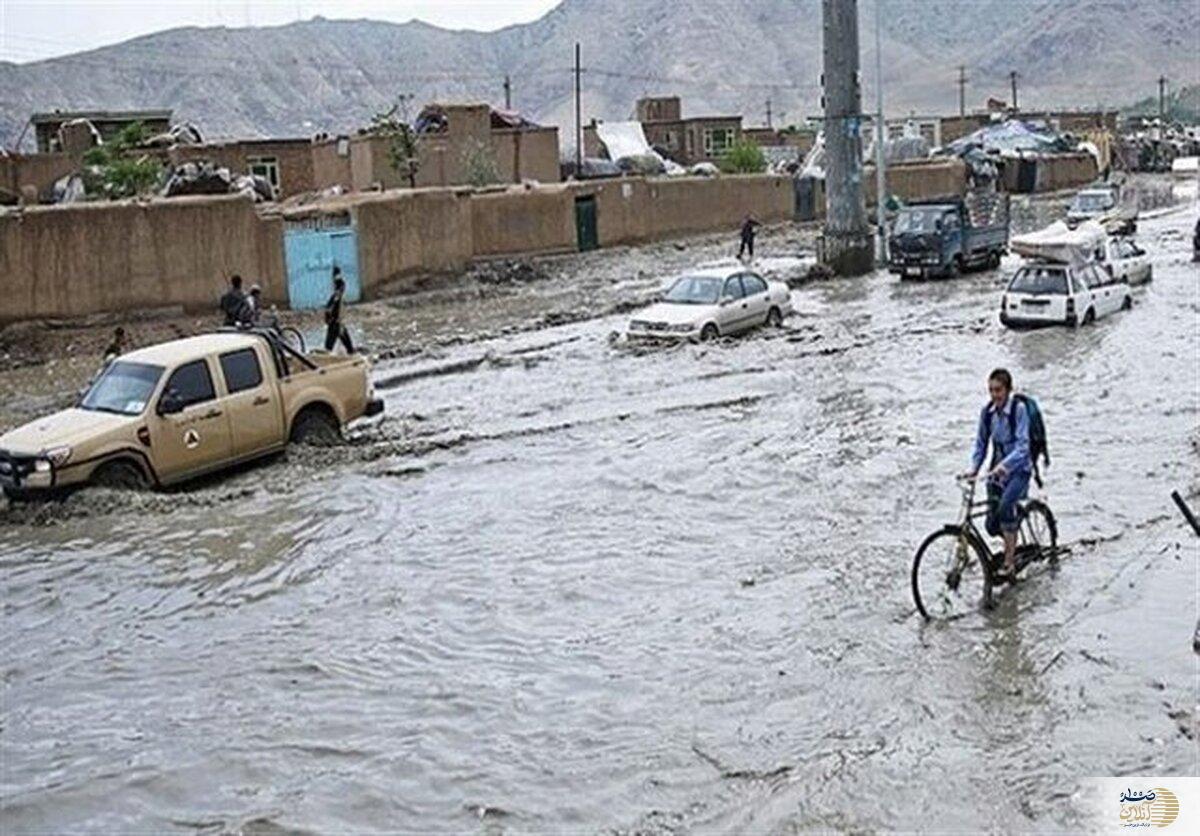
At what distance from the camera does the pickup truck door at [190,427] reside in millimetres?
15883

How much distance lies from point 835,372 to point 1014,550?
12.8 metres

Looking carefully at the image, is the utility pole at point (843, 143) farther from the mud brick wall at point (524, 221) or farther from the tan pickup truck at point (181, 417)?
the tan pickup truck at point (181, 417)

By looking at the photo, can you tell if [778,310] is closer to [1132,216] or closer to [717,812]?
[717,812]

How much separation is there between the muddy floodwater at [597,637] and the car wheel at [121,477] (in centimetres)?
29

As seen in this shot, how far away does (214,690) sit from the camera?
1077 centimetres

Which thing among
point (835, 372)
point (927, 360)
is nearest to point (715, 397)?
point (835, 372)

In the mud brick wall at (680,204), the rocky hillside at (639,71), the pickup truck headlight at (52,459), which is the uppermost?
the rocky hillside at (639,71)

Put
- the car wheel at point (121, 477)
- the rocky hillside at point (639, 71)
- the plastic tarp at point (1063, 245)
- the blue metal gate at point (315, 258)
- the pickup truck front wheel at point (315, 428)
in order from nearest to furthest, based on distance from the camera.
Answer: the car wheel at point (121, 477) < the pickup truck front wheel at point (315, 428) < the plastic tarp at point (1063, 245) < the blue metal gate at point (315, 258) < the rocky hillside at point (639, 71)

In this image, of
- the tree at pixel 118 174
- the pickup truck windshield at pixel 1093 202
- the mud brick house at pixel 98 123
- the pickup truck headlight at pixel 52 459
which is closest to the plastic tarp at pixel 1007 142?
the pickup truck windshield at pixel 1093 202

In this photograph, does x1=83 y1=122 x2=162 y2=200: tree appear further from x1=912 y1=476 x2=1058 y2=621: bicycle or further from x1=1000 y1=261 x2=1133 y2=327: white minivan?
x1=912 y1=476 x2=1058 y2=621: bicycle

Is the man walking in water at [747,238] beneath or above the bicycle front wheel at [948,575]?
above

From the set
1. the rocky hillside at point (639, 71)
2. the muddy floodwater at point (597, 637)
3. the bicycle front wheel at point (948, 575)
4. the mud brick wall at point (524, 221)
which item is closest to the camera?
the muddy floodwater at point (597, 637)

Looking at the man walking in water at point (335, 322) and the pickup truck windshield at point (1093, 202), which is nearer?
the man walking in water at point (335, 322)

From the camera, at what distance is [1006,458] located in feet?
39.2
